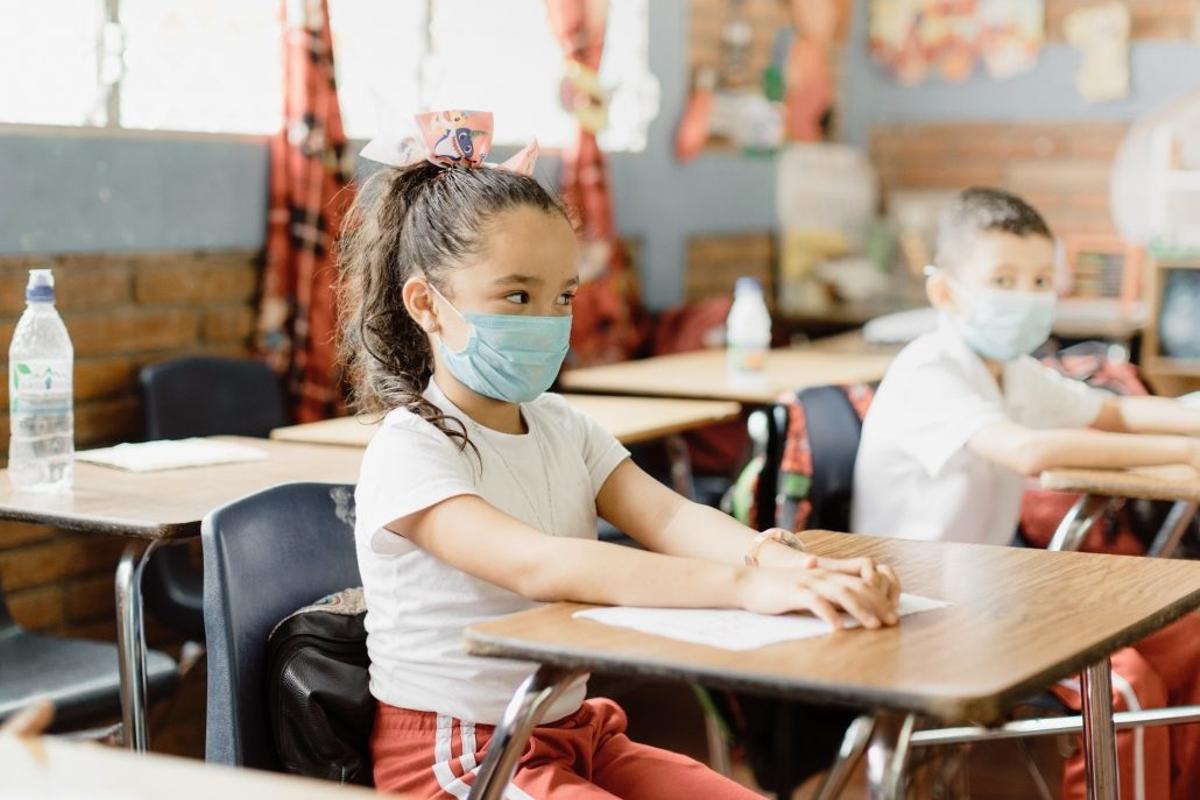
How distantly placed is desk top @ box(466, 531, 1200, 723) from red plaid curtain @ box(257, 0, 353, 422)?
7.16 ft

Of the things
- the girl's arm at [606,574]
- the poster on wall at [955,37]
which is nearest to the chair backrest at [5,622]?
the girl's arm at [606,574]

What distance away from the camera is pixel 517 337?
1724 millimetres

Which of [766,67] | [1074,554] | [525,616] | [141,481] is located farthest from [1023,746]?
[766,67]

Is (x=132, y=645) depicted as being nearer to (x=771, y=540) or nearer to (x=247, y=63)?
(x=771, y=540)

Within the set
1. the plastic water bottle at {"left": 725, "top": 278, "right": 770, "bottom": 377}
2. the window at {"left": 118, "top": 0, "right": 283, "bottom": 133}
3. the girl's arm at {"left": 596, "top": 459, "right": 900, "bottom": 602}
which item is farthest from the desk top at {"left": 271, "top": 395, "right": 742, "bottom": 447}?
the girl's arm at {"left": 596, "top": 459, "right": 900, "bottom": 602}

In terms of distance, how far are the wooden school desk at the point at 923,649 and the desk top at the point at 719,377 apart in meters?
1.78

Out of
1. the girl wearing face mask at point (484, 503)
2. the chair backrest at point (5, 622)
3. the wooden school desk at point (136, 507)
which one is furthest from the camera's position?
the chair backrest at point (5, 622)

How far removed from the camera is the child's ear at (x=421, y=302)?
5.82 feet

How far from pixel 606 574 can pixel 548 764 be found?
232mm

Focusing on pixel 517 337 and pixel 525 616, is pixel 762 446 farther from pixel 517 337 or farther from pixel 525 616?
pixel 525 616

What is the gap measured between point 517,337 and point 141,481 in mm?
984

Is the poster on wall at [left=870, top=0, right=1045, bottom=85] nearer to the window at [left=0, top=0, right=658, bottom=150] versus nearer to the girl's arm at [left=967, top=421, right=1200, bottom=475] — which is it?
the window at [left=0, top=0, right=658, bottom=150]

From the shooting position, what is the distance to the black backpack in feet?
5.58

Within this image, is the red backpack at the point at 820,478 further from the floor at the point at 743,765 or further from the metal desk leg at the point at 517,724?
the metal desk leg at the point at 517,724
